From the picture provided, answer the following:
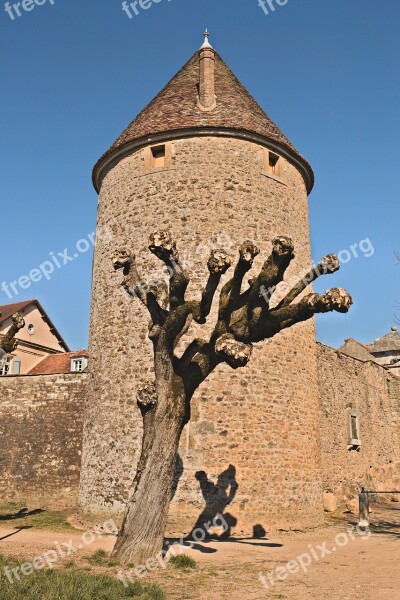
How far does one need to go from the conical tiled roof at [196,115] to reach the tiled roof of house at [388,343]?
22514mm

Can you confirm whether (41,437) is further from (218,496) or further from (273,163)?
(273,163)

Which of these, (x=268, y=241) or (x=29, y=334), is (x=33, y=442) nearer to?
(x=268, y=241)

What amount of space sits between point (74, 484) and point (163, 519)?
6.92 m

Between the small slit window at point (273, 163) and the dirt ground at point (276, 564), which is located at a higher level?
the small slit window at point (273, 163)

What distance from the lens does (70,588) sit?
19.3ft

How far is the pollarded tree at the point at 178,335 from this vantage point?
7.85 m

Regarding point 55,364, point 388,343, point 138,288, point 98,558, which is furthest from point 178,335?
point 388,343

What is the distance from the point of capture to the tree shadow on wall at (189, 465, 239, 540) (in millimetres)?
10812

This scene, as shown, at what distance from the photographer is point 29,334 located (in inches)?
1203

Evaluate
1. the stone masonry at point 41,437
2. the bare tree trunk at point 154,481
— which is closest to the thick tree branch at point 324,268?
the bare tree trunk at point 154,481

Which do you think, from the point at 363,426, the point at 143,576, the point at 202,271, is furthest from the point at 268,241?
the point at 363,426

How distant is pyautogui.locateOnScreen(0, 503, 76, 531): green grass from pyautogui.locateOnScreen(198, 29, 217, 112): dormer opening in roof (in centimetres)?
1061

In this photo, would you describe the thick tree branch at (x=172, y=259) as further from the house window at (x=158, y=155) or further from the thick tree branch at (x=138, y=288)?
the house window at (x=158, y=155)

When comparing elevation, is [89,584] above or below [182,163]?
below
